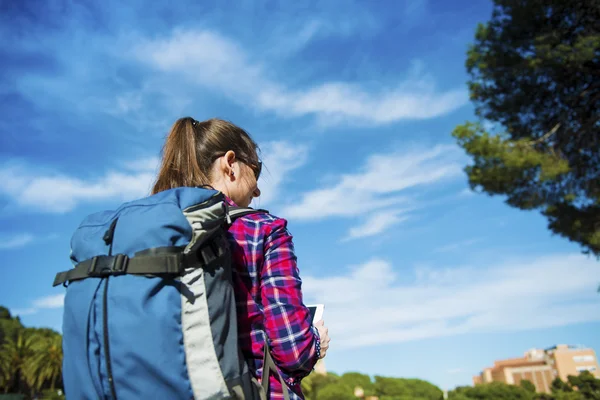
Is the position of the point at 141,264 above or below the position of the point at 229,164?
below

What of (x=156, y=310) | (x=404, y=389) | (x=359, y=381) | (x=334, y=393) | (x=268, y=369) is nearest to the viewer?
(x=156, y=310)

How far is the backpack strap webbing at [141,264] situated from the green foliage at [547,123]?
1185 cm

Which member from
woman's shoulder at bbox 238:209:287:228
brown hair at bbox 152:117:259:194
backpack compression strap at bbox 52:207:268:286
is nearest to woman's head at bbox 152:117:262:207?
brown hair at bbox 152:117:259:194

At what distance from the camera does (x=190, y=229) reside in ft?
4.52

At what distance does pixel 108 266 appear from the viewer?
134cm

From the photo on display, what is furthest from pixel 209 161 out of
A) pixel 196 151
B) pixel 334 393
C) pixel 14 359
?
pixel 14 359

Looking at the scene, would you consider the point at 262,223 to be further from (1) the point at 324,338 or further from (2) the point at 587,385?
(2) the point at 587,385

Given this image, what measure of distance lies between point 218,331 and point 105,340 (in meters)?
0.30

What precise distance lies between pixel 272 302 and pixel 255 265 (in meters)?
0.14

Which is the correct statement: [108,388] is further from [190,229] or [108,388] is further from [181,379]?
[190,229]

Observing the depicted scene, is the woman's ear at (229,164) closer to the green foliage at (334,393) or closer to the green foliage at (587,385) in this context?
the green foliage at (587,385)

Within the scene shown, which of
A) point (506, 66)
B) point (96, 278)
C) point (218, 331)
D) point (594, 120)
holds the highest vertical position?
point (506, 66)

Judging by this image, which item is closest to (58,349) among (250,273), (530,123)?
(530,123)

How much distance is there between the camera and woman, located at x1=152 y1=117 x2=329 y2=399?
5.12 feet
